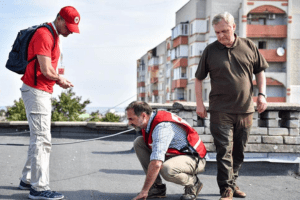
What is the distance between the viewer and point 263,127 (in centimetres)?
772

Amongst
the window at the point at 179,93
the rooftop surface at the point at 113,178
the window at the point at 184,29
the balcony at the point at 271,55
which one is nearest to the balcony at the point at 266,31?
the balcony at the point at 271,55

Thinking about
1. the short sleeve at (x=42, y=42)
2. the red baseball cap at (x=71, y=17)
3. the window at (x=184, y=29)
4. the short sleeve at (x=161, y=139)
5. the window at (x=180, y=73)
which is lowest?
the short sleeve at (x=161, y=139)

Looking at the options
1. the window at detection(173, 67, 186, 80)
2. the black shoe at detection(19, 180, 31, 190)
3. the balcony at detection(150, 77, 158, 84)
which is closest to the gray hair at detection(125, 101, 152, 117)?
the black shoe at detection(19, 180, 31, 190)

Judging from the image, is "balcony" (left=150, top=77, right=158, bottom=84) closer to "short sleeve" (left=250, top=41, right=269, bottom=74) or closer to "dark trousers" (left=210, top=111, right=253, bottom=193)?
"short sleeve" (left=250, top=41, right=269, bottom=74)

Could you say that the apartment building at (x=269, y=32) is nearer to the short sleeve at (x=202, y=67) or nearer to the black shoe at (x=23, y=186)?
the short sleeve at (x=202, y=67)

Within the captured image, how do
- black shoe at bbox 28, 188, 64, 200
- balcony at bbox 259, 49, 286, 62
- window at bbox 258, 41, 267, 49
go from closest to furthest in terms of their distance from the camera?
1. black shoe at bbox 28, 188, 64, 200
2. balcony at bbox 259, 49, 286, 62
3. window at bbox 258, 41, 267, 49

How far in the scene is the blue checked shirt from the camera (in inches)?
191

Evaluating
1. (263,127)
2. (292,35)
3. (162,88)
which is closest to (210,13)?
(292,35)

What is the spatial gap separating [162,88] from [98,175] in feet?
231

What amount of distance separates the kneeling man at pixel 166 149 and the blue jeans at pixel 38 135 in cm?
89

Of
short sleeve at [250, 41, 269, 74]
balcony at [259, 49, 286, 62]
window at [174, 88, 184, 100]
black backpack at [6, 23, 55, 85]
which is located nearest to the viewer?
black backpack at [6, 23, 55, 85]

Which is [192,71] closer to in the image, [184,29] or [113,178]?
[184,29]

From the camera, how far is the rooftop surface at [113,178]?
568cm

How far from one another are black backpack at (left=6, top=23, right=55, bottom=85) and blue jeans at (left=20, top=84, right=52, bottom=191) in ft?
0.73
